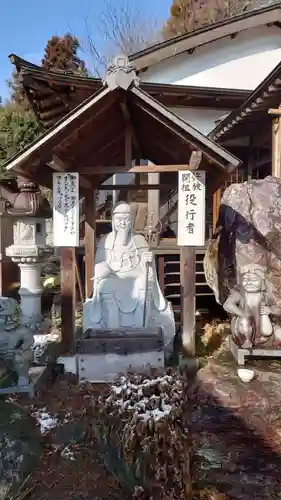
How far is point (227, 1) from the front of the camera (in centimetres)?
2127

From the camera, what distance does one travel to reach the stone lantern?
21.6 feet

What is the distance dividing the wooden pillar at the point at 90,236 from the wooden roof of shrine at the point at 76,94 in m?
2.96

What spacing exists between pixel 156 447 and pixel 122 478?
33 centimetres

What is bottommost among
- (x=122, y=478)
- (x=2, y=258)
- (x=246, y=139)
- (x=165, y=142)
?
(x=122, y=478)

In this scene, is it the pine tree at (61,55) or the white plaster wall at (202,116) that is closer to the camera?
the white plaster wall at (202,116)

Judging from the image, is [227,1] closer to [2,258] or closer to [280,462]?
[2,258]

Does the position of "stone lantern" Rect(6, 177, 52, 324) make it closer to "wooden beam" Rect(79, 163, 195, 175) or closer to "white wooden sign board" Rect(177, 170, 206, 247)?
"wooden beam" Rect(79, 163, 195, 175)

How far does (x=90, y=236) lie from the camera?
772 centimetres

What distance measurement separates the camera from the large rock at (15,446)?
9.89ft

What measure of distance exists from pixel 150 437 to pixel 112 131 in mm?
4658

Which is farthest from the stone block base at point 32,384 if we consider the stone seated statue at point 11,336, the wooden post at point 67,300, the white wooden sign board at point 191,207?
the white wooden sign board at point 191,207

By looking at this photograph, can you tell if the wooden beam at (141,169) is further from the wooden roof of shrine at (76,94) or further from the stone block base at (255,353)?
the wooden roof of shrine at (76,94)

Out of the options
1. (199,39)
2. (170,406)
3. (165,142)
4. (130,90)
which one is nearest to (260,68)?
(199,39)

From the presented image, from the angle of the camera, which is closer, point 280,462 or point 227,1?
point 280,462
